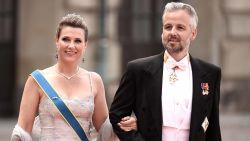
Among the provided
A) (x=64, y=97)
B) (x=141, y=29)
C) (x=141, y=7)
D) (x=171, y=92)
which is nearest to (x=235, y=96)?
(x=141, y=29)

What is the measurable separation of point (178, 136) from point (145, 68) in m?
0.45

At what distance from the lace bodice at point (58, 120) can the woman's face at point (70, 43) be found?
0.89 feet

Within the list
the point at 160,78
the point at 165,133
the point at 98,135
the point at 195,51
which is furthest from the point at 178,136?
the point at 195,51

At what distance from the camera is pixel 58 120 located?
4547 mm

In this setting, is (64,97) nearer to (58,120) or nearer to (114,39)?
(58,120)

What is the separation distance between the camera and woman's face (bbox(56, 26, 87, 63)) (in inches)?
179

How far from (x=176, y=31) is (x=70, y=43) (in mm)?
717

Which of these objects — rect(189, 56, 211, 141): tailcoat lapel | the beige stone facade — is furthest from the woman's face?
the beige stone facade

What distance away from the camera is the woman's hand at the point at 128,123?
4.32 m

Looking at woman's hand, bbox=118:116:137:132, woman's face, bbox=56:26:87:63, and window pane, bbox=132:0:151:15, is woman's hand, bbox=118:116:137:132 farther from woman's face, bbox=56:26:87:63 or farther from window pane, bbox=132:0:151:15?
window pane, bbox=132:0:151:15

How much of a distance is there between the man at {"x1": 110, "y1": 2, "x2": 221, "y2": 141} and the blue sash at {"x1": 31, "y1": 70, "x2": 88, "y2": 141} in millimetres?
275

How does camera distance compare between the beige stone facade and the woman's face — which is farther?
the beige stone facade

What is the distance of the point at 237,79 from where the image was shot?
1455cm

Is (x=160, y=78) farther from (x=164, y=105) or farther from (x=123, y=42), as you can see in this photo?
(x=123, y=42)
